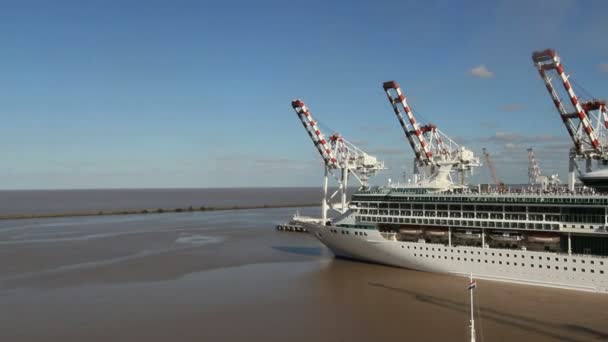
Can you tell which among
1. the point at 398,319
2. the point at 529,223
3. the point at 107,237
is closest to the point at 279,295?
the point at 398,319

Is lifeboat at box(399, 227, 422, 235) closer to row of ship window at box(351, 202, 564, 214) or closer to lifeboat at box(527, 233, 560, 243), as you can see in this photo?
row of ship window at box(351, 202, 564, 214)

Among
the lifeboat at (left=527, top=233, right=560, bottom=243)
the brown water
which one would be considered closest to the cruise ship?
the lifeboat at (left=527, top=233, right=560, bottom=243)

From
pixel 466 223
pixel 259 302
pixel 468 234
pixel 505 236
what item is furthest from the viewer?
pixel 468 234

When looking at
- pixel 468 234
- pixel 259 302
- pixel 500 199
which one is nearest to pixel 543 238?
pixel 500 199

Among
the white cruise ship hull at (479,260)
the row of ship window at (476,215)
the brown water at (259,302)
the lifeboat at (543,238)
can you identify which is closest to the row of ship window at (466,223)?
the row of ship window at (476,215)

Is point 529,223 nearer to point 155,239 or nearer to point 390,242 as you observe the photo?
point 390,242

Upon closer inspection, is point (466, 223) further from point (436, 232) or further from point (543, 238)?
point (543, 238)
